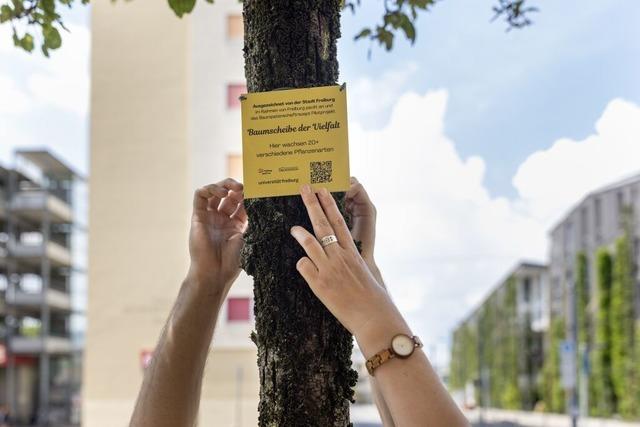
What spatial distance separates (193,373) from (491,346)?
53.0 metres

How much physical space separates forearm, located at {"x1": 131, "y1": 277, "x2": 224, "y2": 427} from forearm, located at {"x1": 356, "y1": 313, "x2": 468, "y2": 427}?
0.45 meters

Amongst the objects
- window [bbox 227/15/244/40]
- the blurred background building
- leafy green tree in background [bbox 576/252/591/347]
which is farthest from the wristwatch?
leafy green tree in background [bbox 576/252/591/347]

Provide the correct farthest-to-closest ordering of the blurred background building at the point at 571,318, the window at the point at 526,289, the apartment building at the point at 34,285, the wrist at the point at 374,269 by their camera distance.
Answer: the window at the point at 526,289, the apartment building at the point at 34,285, the blurred background building at the point at 571,318, the wrist at the point at 374,269

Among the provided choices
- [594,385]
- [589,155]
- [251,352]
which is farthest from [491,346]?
[589,155]

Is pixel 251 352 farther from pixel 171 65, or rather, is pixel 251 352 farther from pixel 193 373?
pixel 193 373

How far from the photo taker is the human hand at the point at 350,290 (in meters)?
1.28

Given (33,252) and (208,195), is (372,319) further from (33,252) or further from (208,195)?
(33,252)

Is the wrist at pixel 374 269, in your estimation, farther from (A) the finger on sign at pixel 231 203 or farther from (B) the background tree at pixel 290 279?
(A) the finger on sign at pixel 231 203

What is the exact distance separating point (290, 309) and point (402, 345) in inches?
11.1

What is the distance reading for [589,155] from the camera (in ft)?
8.69

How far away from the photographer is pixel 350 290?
1294 mm

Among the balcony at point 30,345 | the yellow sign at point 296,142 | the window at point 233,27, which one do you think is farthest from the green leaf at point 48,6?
the balcony at point 30,345

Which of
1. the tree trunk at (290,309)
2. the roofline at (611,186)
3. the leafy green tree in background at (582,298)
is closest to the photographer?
the tree trunk at (290,309)

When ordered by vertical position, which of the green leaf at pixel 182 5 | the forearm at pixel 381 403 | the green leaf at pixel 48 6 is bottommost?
the forearm at pixel 381 403
